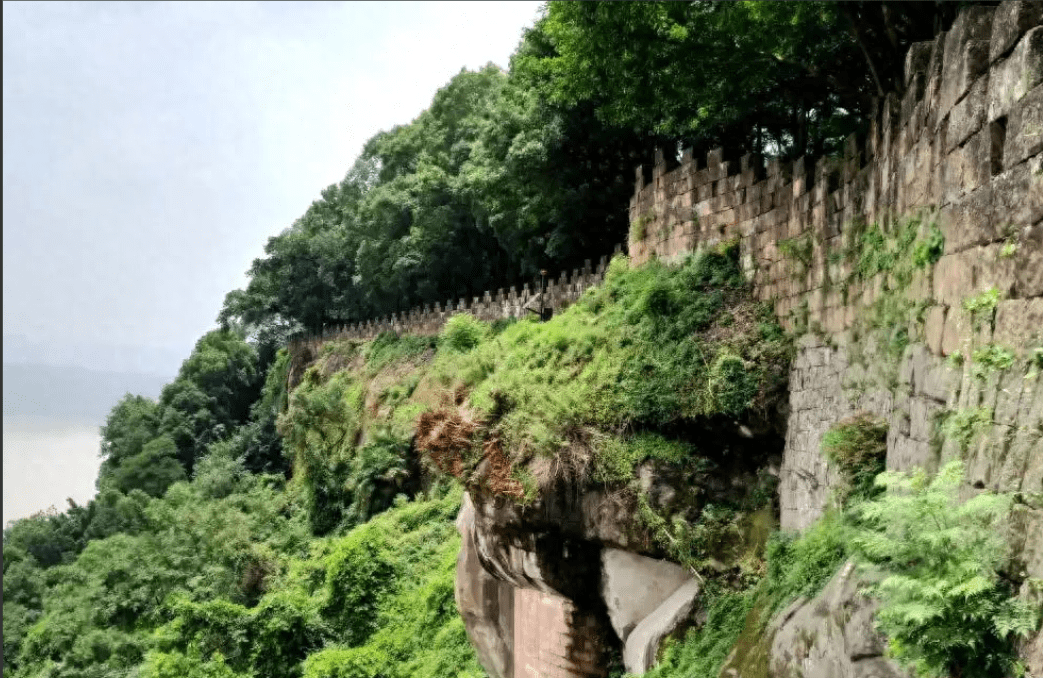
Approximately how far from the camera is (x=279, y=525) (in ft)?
99.0

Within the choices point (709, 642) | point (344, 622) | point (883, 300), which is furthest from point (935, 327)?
point (344, 622)

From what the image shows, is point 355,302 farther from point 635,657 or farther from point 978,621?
point 978,621

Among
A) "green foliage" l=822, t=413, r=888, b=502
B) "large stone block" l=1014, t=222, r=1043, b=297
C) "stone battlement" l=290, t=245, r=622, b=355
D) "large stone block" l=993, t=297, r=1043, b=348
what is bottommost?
"green foliage" l=822, t=413, r=888, b=502

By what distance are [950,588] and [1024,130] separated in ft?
8.30

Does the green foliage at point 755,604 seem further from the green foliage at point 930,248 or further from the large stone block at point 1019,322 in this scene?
the large stone block at point 1019,322

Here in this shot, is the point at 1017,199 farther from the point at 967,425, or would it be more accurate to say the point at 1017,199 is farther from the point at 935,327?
the point at 935,327

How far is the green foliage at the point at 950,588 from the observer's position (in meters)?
4.27

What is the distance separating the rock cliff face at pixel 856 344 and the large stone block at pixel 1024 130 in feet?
0.05

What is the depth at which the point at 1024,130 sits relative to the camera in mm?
5109

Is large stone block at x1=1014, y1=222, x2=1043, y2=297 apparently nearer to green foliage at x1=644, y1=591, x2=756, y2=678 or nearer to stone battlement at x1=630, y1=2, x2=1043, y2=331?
stone battlement at x1=630, y1=2, x2=1043, y2=331

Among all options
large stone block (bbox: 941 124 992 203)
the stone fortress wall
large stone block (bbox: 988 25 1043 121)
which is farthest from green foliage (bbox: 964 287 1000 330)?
large stone block (bbox: 988 25 1043 121)

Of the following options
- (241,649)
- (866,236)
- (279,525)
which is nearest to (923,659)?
(866,236)

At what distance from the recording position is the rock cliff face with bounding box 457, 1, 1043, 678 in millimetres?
5059

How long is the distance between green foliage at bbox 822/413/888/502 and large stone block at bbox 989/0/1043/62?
3.18 m
